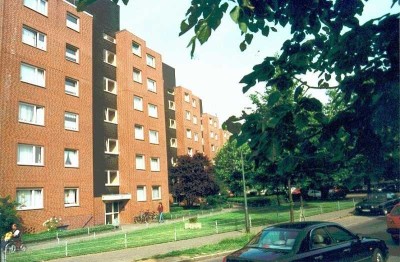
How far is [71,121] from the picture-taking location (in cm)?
2797

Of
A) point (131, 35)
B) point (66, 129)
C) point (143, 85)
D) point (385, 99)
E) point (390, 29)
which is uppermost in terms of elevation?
point (131, 35)

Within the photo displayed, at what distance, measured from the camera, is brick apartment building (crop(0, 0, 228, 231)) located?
23422 mm

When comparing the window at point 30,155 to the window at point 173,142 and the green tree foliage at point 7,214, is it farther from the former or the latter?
the window at point 173,142

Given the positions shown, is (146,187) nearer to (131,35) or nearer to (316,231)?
(131,35)

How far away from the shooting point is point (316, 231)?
25.6 ft

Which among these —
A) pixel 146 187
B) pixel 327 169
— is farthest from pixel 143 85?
pixel 327 169

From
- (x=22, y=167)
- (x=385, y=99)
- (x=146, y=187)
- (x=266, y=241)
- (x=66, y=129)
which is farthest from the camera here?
(x=146, y=187)

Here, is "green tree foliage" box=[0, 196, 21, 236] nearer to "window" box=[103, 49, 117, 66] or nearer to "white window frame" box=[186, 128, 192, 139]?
"window" box=[103, 49, 117, 66]

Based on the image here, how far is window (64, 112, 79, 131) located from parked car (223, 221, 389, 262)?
74.7ft

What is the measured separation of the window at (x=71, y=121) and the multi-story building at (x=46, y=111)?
3.1 inches

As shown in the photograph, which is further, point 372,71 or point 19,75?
point 19,75

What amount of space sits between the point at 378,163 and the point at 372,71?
0.80 m

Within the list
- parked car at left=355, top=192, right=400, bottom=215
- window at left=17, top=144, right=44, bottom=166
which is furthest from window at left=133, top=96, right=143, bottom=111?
parked car at left=355, top=192, right=400, bottom=215

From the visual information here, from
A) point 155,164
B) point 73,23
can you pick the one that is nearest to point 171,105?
point 155,164
